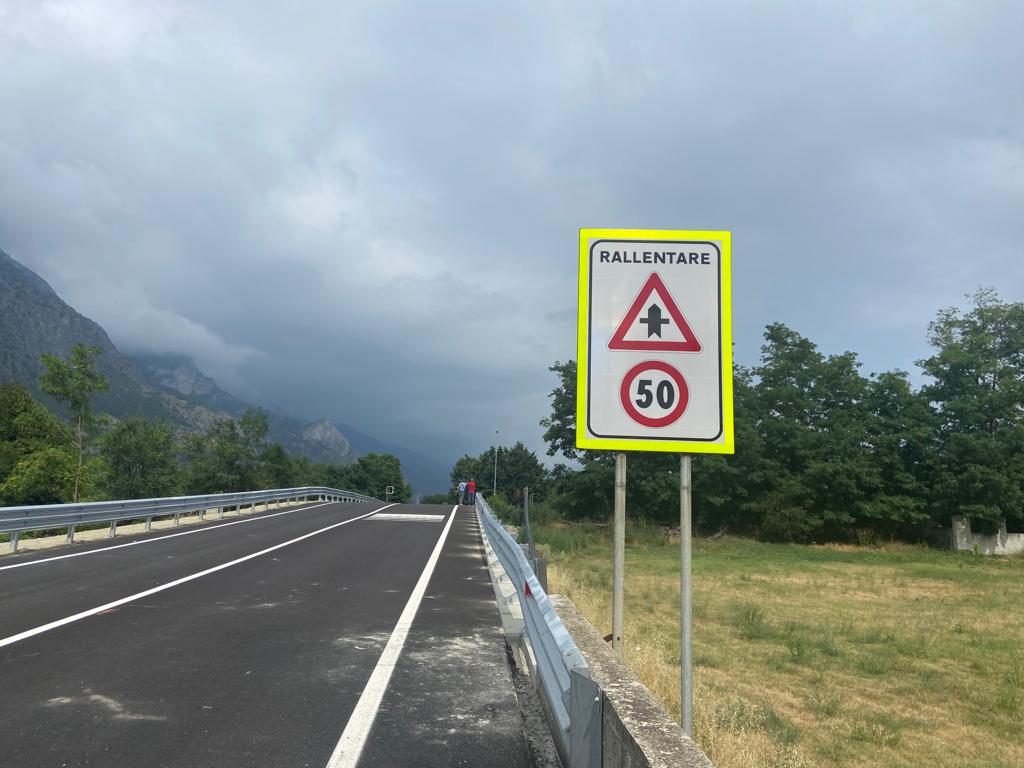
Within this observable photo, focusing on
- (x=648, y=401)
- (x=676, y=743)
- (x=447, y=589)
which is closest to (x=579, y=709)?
(x=676, y=743)

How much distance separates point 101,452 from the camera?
223ft

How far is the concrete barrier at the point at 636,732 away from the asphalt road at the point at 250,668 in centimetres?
90

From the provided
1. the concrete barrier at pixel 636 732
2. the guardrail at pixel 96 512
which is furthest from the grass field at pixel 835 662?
the guardrail at pixel 96 512

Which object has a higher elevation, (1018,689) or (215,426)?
(215,426)

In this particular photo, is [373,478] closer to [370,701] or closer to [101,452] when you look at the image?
→ [101,452]

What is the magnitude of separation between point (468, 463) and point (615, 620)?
163 meters

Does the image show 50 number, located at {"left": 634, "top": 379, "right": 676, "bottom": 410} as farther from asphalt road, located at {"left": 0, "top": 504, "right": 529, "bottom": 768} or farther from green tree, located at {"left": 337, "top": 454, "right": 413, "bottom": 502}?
green tree, located at {"left": 337, "top": 454, "right": 413, "bottom": 502}

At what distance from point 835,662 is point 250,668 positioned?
29.2 ft

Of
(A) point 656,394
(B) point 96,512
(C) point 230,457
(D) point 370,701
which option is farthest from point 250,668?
(C) point 230,457

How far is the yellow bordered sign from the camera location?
401 centimetres

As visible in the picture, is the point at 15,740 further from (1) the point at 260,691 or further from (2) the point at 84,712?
(1) the point at 260,691

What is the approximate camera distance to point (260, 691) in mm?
5367

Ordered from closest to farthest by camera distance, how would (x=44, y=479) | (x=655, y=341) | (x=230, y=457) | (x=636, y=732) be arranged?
1. (x=636, y=732)
2. (x=655, y=341)
3. (x=44, y=479)
4. (x=230, y=457)

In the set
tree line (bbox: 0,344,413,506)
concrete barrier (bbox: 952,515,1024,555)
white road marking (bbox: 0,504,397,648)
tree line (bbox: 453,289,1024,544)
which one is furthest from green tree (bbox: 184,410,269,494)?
concrete barrier (bbox: 952,515,1024,555)
